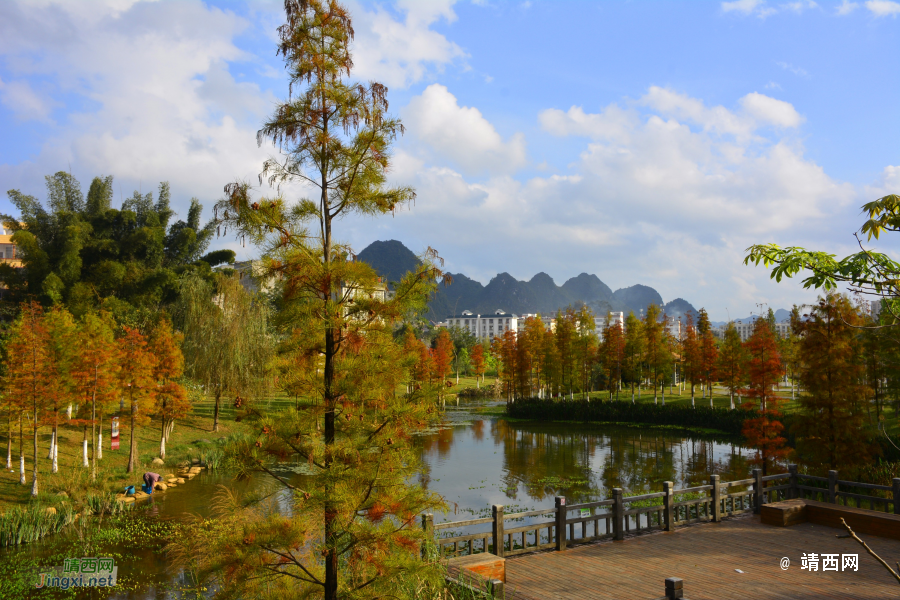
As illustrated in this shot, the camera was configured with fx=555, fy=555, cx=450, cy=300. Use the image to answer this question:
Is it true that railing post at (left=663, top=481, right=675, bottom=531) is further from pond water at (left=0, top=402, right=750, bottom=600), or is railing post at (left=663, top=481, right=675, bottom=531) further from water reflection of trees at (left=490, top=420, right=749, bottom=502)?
water reflection of trees at (left=490, top=420, right=749, bottom=502)

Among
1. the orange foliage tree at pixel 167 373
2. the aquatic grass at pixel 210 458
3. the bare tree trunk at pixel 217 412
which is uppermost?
the orange foliage tree at pixel 167 373

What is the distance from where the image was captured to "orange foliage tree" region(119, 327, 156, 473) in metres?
19.4

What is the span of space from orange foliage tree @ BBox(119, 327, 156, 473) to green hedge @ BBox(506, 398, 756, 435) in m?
25.6

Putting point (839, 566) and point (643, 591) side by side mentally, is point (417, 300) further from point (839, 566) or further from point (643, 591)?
point (839, 566)

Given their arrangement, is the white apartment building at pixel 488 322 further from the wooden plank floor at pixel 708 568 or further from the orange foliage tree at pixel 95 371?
the wooden plank floor at pixel 708 568

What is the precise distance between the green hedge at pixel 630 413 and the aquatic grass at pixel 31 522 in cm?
2826

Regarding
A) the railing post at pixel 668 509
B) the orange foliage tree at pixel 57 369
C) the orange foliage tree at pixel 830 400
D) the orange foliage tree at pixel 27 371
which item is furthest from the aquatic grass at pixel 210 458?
the orange foliage tree at pixel 830 400

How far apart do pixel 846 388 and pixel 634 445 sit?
44.5 ft

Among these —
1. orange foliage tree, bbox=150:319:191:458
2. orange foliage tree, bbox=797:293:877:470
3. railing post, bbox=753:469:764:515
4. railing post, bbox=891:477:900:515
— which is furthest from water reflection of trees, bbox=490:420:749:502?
orange foliage tree, bbox=150:319:191:458

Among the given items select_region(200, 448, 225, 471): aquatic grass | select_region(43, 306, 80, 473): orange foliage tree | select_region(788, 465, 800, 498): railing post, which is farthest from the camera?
select_region(200, 448, 225, 471): aquatic grass

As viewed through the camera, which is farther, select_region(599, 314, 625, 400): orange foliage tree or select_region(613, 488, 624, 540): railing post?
select_region(599, 314, 625, 400): orange foliage tree

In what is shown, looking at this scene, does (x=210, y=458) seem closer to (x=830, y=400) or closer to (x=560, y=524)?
(x=560, y=524)

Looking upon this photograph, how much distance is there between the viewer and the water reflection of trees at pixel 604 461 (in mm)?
19078

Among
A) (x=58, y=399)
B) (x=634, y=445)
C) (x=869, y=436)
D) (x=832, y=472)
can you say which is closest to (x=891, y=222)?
(x=832, y=472)
